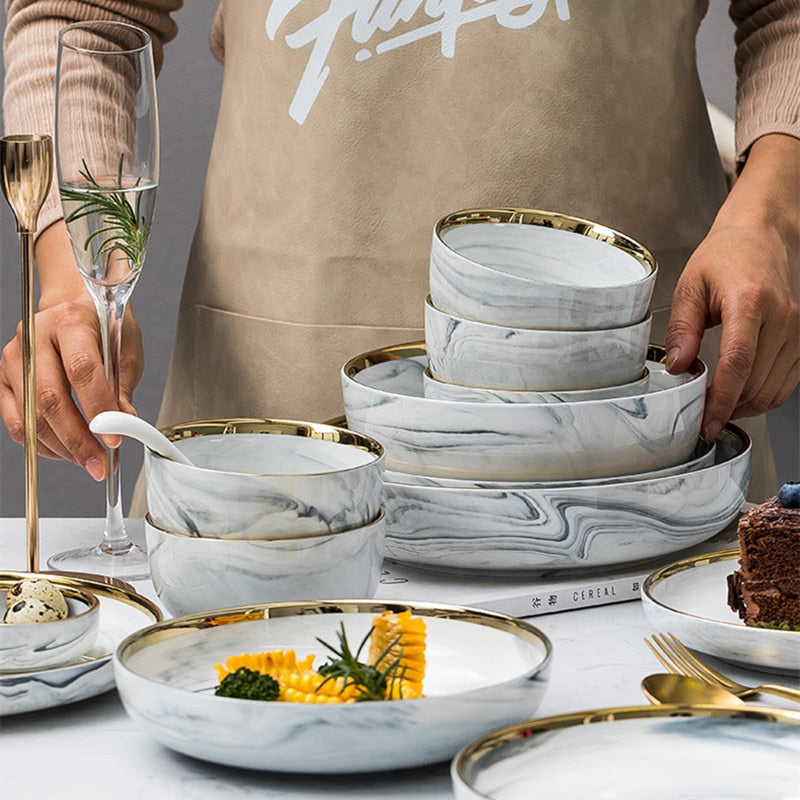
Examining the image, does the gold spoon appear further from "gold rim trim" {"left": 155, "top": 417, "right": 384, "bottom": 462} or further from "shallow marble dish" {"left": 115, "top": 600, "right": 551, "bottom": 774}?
"gold rim trim" {"left": 155, "top": 417, "right": 384, "bottom": 462}

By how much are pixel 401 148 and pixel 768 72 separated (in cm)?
40

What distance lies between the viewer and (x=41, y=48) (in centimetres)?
140

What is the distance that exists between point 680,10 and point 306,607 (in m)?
0.91

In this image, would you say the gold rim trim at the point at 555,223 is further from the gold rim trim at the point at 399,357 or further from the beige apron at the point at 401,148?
the beige apron at the point at 401,148

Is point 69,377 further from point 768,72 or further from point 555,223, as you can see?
point 768,72

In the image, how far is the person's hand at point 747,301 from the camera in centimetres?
111

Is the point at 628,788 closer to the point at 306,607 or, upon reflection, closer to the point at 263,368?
the point at 306,607

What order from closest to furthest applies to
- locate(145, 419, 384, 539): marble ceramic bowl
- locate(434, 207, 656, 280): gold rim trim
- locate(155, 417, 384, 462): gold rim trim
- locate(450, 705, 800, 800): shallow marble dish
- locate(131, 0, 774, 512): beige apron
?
locate(450, 705, 800, 800): shallow marble dish, locate(145, 419, 384, 539): marble ceramic bowl, locate(155, 417, 384, 462): gold rim trim, locate(434, 207, 656, 280): gold rim trim, locate(131, 0, 774, 512): beige apron

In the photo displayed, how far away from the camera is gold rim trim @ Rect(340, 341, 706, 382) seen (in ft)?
3.44

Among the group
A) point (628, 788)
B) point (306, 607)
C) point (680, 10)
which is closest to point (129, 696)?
point (306, 607)

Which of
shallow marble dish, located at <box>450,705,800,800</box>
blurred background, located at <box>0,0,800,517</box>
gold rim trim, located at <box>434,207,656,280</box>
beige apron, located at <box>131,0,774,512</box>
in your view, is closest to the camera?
shallow marble dish, located at <box>450,705,800,800</box>

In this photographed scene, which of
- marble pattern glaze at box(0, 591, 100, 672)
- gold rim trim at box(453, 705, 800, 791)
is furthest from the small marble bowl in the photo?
gold rim trim at box(453, 705, 800, 791)

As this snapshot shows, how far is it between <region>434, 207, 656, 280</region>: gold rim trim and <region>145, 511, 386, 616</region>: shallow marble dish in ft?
1.09

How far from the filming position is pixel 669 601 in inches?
33.6
